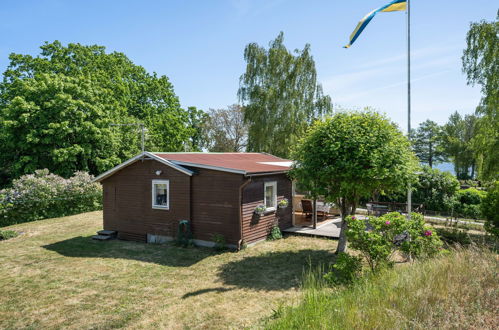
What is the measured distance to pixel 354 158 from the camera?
9.25m

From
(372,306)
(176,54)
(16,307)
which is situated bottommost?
(16,307)

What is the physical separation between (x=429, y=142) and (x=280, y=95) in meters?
41.5

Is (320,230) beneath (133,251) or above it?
above

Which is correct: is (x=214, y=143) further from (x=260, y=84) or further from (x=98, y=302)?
(x=98, y=302)

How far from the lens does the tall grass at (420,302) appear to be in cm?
378

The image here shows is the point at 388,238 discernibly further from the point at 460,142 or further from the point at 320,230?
the point at 460,142

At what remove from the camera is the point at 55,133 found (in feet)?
76.4

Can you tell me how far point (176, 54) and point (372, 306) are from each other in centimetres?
1967

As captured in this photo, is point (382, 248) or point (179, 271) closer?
point (382, 248)

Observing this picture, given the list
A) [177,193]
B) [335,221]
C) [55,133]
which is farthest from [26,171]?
[335,221]

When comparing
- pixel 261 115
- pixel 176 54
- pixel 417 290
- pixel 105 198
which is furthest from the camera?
pixel 261 115

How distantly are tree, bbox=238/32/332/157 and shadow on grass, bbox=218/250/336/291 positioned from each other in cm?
1735

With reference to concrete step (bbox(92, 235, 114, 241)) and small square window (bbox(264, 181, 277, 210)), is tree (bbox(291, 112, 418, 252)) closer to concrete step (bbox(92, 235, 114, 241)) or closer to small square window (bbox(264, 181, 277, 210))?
small square window (bbox(264, 181, 277, 210))

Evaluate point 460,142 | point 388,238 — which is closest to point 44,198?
point 388,238
